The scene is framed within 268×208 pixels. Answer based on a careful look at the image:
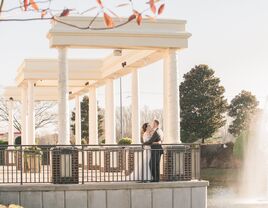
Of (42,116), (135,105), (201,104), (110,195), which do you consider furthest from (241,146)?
(110,195)

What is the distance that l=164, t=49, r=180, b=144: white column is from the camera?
597 inches

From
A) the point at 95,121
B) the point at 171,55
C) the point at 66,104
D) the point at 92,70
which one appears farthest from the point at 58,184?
the point at 95,121

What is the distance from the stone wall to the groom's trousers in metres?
0.36

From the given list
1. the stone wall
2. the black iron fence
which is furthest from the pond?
the stone wall

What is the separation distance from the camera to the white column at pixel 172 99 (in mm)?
15156

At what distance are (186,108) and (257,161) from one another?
19.3ft

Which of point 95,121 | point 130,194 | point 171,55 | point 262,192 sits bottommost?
point 262,192

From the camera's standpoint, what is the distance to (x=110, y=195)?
13.6 metres

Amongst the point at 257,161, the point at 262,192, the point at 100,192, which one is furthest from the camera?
the point at 257,161

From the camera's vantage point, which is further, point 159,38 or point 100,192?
point 159,38

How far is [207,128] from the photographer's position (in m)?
39.8

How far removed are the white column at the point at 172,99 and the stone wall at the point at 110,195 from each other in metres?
1.57

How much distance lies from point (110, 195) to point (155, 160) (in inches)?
55.9

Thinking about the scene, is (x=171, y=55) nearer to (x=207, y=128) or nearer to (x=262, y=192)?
(x=262, y=192)
